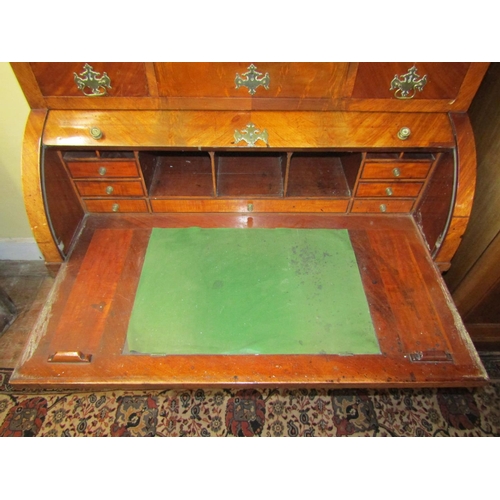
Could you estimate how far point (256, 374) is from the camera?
3.96ft

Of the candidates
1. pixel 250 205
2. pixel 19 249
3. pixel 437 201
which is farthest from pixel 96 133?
pixel 19 249

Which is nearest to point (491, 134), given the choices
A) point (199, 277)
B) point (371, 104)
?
point (371, 104)

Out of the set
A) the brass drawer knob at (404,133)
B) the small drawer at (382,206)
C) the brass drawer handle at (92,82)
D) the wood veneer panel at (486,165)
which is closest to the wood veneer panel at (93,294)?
the brass drawer handle at (92,82)

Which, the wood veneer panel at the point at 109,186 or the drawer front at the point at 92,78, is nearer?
the drawer front at the point at 92,78

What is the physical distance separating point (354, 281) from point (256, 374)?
1.90 feet

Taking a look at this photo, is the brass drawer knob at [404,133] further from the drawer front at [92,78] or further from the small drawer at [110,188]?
the small drawer at [110,188]

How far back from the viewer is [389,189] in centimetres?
160

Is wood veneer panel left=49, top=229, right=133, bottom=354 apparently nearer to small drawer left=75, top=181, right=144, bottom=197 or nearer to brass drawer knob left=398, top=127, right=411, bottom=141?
small drawer left=75, top=181, right=144, bottom=197

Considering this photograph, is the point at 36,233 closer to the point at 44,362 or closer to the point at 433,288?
the point at 44,362

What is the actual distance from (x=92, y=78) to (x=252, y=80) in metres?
0.59

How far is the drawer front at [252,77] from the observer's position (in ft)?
4.15

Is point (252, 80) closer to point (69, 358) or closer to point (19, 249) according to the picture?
point (69, 358)

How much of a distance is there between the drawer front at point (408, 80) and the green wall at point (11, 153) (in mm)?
1773

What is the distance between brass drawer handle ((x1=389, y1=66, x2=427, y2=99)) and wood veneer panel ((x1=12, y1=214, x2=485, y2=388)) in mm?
580
